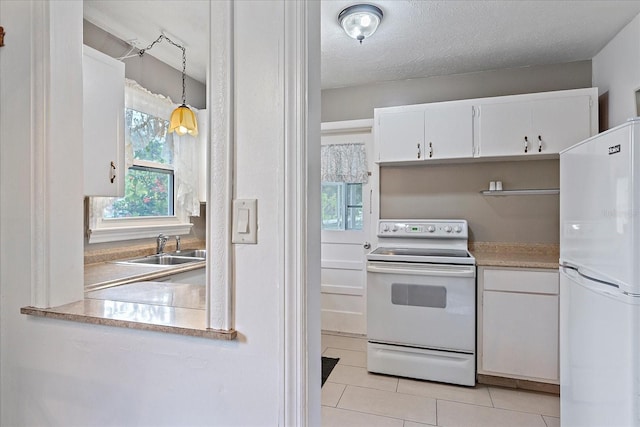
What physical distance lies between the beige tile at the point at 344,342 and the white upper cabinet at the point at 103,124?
2.23 m

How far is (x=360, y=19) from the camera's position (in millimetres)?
2133

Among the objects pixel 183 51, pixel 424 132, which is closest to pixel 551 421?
pixel 424 132

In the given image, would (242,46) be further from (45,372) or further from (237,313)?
(45,372)

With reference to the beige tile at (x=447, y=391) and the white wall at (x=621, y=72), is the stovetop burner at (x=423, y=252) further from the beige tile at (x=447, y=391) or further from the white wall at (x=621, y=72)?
the white wall at (x=621, y=72)

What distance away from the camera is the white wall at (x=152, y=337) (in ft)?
2.92

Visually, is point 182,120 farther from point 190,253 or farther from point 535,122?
point 535,122

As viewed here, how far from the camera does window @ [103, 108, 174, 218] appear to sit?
2.65 metres

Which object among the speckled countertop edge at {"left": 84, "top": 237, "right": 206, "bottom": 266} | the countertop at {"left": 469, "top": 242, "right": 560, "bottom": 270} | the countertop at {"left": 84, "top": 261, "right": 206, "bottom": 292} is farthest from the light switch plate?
the countertop at {"left": 469, "top": 242, "right": 560, "bottom": 270}

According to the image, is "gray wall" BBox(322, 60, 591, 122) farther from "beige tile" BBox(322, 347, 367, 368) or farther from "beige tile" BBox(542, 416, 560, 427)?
"beige tile" BBox(542, 416, 560, 427)

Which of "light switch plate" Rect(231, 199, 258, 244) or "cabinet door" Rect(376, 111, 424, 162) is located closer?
"light switch plate" Rect(231, 199, 258, 244)

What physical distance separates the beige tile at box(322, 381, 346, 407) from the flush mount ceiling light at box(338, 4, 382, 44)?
2.37 m

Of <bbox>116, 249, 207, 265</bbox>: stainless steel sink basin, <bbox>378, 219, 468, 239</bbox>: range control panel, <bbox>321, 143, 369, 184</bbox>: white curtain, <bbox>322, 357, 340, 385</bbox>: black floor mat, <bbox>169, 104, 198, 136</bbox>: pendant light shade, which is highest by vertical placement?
<bbox>169, 104, 198, 136</bbox>: pendant light shade

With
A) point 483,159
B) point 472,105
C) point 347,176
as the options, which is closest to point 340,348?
point 347,176

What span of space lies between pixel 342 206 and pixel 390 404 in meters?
1.89
